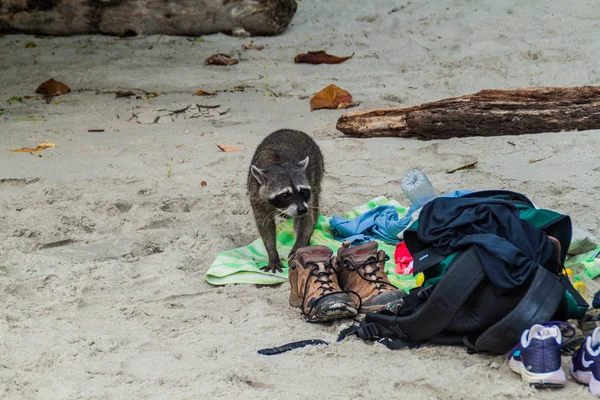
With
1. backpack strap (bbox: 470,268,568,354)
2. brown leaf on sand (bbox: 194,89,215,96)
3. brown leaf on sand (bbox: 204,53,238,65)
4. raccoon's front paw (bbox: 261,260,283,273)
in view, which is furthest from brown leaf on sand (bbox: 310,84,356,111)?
backpack strap (bbox: 470,268,568,354)

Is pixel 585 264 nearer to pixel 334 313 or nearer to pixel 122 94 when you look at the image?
pixel 334 313

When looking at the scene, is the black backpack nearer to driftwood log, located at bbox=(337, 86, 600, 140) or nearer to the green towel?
the green towel

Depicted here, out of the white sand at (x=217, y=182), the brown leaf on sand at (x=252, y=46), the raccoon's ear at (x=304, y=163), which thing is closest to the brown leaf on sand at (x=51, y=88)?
the white sand at (x=217, y=182)

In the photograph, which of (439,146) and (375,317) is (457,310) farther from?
(439,146)

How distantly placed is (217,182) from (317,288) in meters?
2.49

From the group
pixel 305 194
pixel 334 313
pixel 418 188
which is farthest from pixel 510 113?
pixel 334 313

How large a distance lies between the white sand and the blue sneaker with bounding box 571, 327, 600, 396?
0.25 feet

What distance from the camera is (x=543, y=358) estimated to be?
9.61 ft

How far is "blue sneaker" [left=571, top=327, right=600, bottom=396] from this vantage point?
283 centimetres

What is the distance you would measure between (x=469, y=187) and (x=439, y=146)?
0.96 metres

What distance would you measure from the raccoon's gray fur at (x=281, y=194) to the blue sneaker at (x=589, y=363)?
2.43 meters

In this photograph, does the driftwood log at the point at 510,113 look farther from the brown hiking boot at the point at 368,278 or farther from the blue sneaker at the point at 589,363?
the blue sneaker at the point at 589,363

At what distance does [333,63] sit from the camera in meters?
9.66

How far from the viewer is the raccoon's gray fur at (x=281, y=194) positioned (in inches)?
207
